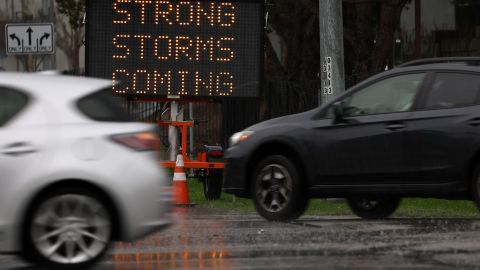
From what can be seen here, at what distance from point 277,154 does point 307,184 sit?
0.53 meters

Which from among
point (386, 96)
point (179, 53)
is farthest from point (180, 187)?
point (386, 96)

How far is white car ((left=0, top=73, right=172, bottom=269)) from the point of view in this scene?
30.4 ft

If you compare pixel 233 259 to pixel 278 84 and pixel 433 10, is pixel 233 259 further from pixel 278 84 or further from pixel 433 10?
pixel 433 10

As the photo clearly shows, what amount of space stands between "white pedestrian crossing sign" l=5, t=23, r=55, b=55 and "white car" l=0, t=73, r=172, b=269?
14229 mm

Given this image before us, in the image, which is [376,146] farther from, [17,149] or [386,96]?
[17,149]

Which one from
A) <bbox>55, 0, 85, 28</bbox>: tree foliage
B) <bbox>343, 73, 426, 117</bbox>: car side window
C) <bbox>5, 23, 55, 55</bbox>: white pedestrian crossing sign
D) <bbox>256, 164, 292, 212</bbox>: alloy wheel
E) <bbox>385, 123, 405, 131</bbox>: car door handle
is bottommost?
<bbox>256, 164, 292, 212</bbox>: alloy wheel

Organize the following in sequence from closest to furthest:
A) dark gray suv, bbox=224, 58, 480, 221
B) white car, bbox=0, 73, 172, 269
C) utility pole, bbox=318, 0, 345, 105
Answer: white car, bbox=0, 73, 172, 269, dark gray suv, bbox=224, 58, 480, 221, utility pole, bbox=318, 0, 345, 105

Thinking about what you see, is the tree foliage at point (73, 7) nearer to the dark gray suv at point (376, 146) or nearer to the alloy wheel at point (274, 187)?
the dark gray suv at point (376, 146)

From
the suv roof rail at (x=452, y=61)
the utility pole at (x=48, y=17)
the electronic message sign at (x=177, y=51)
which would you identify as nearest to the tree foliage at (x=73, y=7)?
the utility pole at (x=48, y=17)

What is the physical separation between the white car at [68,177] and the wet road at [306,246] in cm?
52

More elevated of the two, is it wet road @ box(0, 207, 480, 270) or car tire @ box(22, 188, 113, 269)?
car tire @ box(22, 188, 113, 269)

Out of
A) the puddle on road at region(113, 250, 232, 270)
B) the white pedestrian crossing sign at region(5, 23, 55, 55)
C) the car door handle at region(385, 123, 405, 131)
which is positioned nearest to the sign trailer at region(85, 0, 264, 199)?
the white pedestrian crossing sign at region(5, 23, 55, 55)

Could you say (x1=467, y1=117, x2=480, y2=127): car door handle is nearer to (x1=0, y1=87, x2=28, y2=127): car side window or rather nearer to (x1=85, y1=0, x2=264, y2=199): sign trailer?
(x1=0, y1=87, x2=28, y2=127): car side window

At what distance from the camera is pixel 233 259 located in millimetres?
10258
